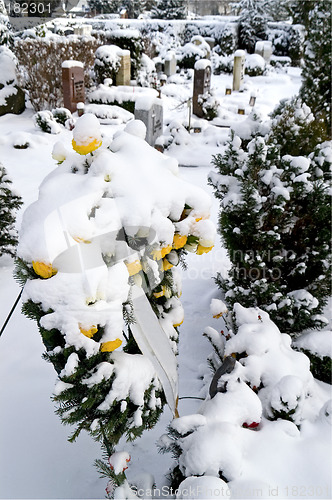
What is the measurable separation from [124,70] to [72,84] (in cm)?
272

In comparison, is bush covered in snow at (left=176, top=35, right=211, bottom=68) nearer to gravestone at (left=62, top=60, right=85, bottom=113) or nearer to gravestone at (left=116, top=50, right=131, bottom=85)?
gravestone at (left=116, top=50, right=131, bottom=85)

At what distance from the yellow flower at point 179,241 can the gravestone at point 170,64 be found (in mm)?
16111

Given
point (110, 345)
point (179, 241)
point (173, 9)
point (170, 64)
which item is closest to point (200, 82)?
point (170, 64)

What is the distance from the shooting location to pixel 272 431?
2.08 m

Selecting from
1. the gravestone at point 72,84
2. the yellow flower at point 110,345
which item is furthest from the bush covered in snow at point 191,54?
the yellow flower at point 110,345

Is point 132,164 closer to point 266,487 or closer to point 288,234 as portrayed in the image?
point 266,487

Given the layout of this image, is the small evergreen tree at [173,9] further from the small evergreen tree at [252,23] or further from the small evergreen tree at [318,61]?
the small evergreen tree at [318,61]

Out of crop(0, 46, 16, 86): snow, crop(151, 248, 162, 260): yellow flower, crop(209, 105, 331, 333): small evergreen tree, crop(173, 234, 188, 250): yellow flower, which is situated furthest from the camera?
crop(0, 46, 16, 86): snow

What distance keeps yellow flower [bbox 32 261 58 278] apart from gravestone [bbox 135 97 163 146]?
18.0ft

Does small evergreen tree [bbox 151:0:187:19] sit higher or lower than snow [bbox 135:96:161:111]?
higher

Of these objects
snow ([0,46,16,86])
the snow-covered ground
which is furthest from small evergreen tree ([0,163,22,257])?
snow ([0,46,16,86])

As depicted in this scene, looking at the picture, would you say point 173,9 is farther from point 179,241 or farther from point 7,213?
point 179,241

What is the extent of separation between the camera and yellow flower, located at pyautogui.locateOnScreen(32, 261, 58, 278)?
5.07 feet

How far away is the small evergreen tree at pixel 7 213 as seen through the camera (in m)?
4.24
